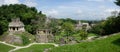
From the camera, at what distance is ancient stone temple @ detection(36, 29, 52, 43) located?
70.7 metres

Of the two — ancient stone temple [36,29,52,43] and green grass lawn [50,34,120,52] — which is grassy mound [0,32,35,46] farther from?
green grass lawn [50,34,120,52]

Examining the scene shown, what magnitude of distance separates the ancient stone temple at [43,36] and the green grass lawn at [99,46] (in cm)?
4637

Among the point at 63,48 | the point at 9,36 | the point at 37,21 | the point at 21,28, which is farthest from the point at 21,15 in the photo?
the point at 63,48

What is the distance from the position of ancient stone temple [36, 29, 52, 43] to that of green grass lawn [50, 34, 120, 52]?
152 ft

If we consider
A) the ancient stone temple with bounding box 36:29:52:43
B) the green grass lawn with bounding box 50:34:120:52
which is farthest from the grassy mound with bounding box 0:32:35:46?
the green grass lawn with bounding box 50:34:120:52

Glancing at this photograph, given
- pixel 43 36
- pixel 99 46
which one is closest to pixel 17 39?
pixel 43 36

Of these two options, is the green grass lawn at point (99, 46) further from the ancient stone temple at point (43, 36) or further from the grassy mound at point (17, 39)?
the ancient stone temple at point (43, 36)

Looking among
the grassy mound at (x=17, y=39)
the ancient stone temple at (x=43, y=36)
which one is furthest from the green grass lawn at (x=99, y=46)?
the ancient stone temple at (x=43, y=36)

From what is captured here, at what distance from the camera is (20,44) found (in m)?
63.3

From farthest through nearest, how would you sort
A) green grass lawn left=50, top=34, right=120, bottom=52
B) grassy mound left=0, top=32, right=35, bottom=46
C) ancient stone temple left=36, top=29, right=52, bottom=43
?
ancient stone temple left=36, top=29, right=52, bottom=43 < grassy mound left=0, top=32, right=35, bottom=46 < green grass lawn left=50, top=34, right=120, bottom=52

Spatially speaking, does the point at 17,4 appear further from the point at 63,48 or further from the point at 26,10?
the point at 63,48

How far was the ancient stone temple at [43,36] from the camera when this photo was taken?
232 ft

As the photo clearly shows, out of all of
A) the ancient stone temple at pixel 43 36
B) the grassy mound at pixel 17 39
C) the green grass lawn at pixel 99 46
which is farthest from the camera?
the ancient stone temple at pixel 43 36

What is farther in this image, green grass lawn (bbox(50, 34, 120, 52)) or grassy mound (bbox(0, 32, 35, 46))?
grassy mound (bbox(0, 32, 35, 46))
